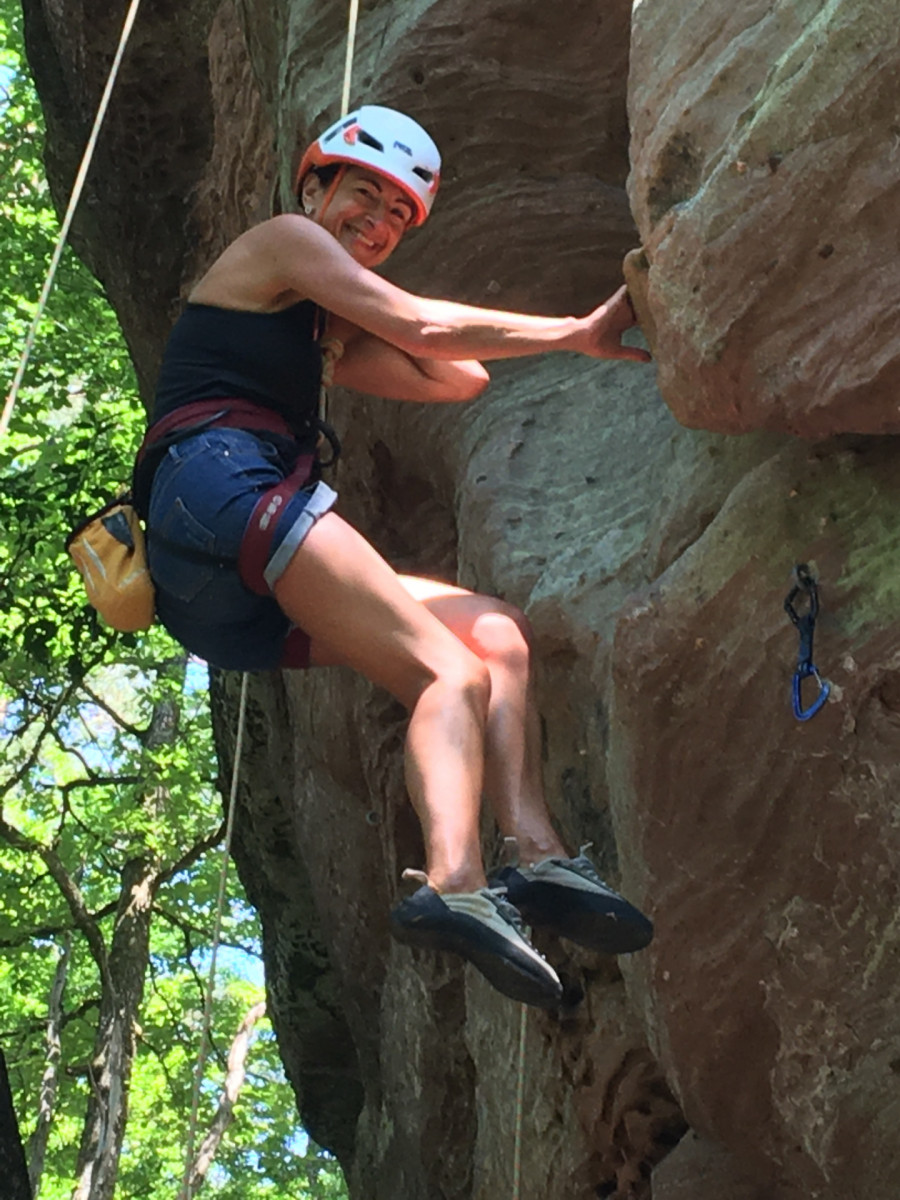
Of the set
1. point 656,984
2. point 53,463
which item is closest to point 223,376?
point 656,984

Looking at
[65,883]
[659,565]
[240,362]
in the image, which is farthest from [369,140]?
[65,883]

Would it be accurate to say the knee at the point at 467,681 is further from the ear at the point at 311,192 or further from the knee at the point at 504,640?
the ear at the point at 311,192

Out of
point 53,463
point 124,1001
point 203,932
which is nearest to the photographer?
point 53,463

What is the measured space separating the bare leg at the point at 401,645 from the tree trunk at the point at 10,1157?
10.7 feet

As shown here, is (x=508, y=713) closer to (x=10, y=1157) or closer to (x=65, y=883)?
(x=10, y=1157)

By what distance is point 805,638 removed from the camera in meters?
3.42

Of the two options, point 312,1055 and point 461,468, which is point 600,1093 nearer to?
point 461,468

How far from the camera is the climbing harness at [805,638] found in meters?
3.34

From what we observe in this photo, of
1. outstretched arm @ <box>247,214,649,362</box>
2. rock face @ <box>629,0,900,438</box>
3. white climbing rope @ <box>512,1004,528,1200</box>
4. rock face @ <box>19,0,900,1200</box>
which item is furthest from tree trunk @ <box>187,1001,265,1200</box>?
rock face @ <box>629,0,900,438</box>

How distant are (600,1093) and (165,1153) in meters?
12.7

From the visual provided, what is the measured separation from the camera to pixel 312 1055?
8273 mm

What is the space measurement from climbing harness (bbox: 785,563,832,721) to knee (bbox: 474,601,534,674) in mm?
714

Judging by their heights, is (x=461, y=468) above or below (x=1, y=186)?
below

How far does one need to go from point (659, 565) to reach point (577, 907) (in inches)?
43.4
